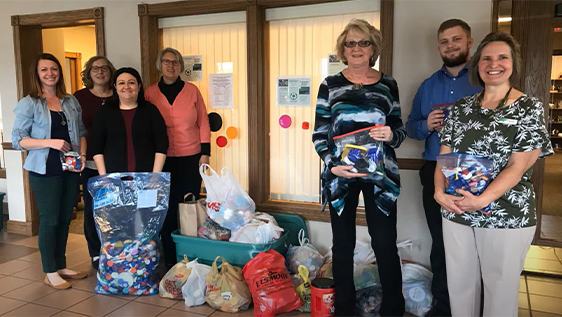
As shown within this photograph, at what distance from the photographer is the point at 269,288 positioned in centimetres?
244

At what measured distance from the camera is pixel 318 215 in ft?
10.3

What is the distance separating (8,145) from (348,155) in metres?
3.57

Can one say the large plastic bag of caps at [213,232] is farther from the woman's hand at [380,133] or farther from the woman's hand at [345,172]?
the woman's hand at [380,133]

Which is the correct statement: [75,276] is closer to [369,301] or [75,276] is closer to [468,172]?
[369,301]

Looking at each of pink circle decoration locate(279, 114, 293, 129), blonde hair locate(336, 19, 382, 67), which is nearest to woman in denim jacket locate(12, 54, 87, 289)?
pink circle decoration locate(279, 114, 293, 129)

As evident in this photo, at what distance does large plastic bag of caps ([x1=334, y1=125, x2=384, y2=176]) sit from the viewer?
2.09 metres

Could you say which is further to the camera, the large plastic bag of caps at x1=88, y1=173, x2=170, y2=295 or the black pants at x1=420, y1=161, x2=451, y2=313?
the large plastic bag of caps at x1=88, y1=173, x2=170, y2=295

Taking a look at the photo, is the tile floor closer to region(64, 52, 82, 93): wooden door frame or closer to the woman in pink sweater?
the woman in pink sweater

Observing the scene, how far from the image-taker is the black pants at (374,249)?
2209 mm

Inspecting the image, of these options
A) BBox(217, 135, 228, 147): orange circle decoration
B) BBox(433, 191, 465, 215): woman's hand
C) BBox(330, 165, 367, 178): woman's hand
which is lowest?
BBox(433, 191, 465, 215): woman's hand

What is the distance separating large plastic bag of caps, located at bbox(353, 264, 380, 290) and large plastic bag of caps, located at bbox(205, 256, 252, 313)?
0.65m

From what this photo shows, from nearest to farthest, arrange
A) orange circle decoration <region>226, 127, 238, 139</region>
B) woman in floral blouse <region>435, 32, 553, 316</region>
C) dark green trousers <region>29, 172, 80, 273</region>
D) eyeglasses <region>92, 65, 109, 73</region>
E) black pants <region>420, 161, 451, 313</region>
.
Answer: woman in floral blouse <region>435, 32, 553, 316</region>, black pants <region>420, 161, 451, 313</region>, dark green trousers <region>29, 172, 80, 273</region>, eyeglasses <region>92, 65, 109, 73</region>, orange circle decoration <region>226, 127, 238, 139</region>

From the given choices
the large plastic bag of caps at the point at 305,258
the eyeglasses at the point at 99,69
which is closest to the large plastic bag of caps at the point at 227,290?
the large plastic bag of caps at the point at 305,258

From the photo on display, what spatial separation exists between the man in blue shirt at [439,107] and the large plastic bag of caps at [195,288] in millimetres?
1349
